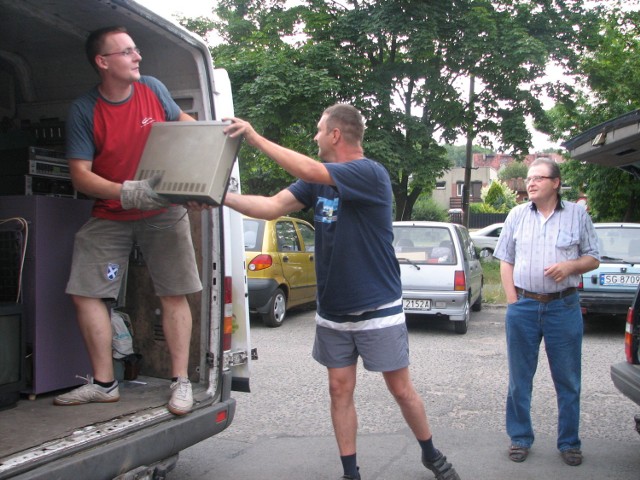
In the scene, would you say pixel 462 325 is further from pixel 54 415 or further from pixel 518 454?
pixel 54 415

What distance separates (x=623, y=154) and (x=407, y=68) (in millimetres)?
15034

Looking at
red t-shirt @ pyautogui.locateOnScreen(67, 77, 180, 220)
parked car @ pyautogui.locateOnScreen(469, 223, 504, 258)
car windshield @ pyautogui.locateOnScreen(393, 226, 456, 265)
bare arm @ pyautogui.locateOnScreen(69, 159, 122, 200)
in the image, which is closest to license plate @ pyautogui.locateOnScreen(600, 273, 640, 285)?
car windshield @ pyautogui.locateOnScreen(393, 226, 456, 265)

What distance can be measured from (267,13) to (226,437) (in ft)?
59.0

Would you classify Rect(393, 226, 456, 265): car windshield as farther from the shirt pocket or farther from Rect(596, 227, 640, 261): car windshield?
the shirt pocket

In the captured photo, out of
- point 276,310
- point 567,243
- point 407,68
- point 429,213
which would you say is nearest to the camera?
point 567,243

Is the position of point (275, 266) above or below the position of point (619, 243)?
below

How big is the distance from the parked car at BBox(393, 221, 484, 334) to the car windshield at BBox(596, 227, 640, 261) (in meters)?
1.90

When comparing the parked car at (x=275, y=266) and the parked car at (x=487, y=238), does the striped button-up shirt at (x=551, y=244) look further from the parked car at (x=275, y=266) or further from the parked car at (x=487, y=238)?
the parked car at (x=487, y=238)

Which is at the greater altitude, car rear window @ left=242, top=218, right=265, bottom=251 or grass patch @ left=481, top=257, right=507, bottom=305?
car rear window @ left=242, top=218, right=265, bottom=251

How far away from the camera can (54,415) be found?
10.6 feet

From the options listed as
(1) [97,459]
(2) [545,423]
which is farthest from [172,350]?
(2) [545,423]

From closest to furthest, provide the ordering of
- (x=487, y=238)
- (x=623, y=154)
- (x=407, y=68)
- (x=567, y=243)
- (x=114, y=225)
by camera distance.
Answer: (x=114, y=225) → (x=623, y=154) → (x=567, y=243) → (x=407, y=68) → (x=487, y=238)

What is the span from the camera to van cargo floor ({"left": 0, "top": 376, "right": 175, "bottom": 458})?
9.37ft

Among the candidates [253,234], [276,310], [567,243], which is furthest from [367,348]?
[276,310]
